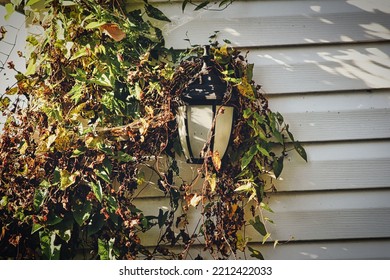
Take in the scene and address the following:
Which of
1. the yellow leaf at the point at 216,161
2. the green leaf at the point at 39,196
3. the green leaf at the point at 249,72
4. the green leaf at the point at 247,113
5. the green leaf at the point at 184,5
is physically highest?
the green leaf at the point at 184,5

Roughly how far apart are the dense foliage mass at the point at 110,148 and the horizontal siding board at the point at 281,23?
106 mm

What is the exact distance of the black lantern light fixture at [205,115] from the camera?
1361 mm

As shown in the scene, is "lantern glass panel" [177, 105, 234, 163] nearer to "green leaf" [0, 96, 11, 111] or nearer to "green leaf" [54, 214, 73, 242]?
"green leaf" [54, 214, 73, 242]

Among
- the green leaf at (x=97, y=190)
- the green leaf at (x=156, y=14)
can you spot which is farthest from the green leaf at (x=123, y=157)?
the green leaf at (x=156, y=14)

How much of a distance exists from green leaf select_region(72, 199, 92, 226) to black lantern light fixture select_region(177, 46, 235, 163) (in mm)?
383

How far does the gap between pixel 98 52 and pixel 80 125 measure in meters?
0.27

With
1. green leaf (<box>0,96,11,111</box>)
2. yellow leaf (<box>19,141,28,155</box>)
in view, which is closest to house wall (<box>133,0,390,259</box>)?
yellow leaf (<box>19,141,28,155</box>)

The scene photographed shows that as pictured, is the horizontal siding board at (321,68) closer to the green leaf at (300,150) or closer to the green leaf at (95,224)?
the green leaf at (300,150)

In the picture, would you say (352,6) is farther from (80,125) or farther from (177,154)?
(80,125)

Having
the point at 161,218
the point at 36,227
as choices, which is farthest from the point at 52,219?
the point at 161,218

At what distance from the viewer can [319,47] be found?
1.54 m

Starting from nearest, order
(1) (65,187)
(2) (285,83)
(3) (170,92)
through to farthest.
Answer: (1) (65,187), (3) (170,92), (2) (285,83)

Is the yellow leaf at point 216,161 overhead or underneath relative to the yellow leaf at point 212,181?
overhead

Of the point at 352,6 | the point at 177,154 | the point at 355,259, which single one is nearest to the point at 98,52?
the point at 177,154
